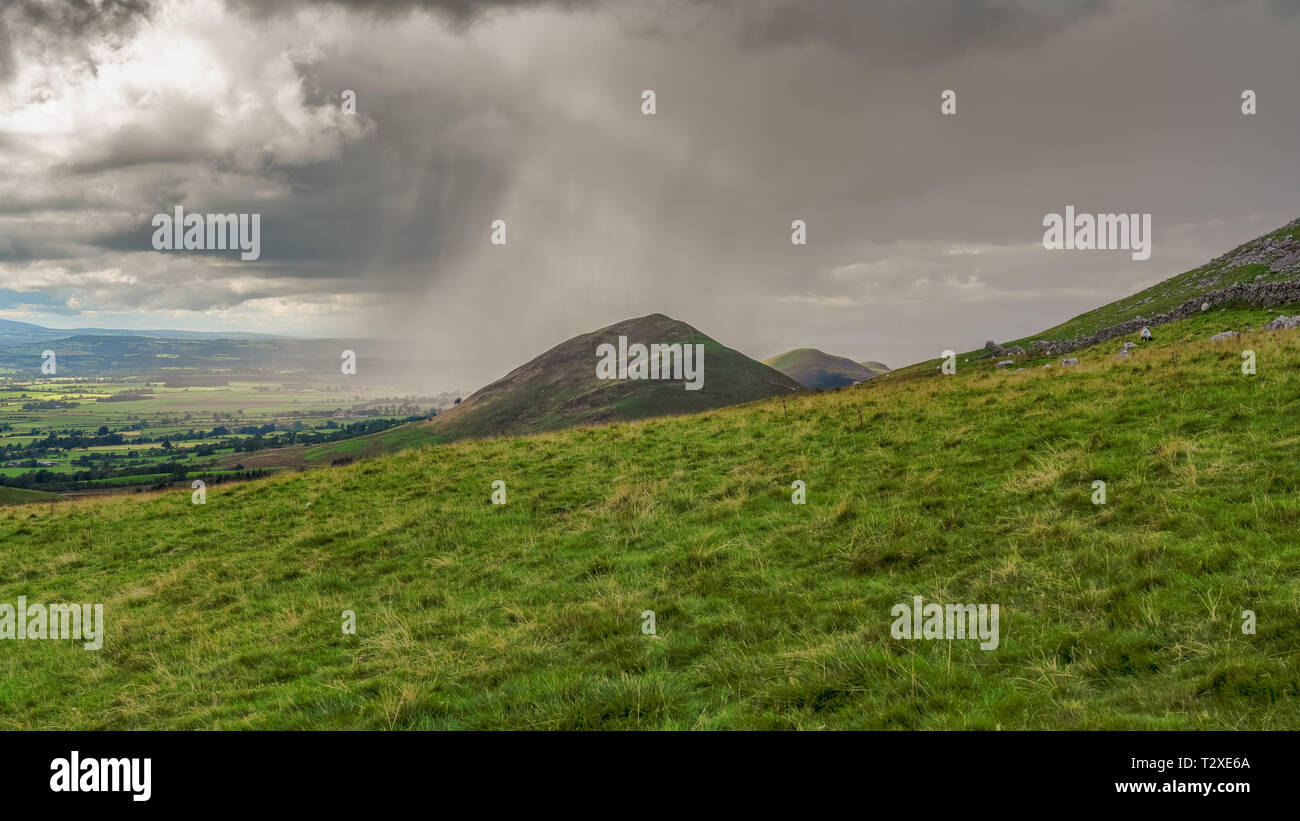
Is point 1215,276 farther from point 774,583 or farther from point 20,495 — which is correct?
point 20,495

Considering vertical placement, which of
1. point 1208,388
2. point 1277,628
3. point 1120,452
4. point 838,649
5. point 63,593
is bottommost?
point 63,593

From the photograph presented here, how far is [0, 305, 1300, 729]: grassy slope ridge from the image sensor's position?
22.5ft

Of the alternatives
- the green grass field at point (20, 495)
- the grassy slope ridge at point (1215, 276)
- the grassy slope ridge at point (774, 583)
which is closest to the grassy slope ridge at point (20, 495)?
the green grass field at point (20, 495)

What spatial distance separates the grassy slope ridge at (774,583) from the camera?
687 cm

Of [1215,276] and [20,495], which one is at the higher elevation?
[1215,276]

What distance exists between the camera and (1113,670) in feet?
22.0

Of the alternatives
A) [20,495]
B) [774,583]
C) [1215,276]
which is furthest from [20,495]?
[1215,276]

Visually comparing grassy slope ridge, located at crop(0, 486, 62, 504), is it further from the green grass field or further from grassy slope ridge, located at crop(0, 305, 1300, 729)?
grassy slope ridge, located at crop(0, 305, 1300, 729)

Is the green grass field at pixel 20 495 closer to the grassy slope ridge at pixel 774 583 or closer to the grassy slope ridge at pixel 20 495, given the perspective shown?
the grassy slope ridge at pixel 20 495

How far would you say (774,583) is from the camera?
35.1 feet

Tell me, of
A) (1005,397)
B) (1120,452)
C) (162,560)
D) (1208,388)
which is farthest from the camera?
(1005,397)

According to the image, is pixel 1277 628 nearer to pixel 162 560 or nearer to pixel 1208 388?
pixel 1208 388

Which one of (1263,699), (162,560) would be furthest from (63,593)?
(1263,699)
